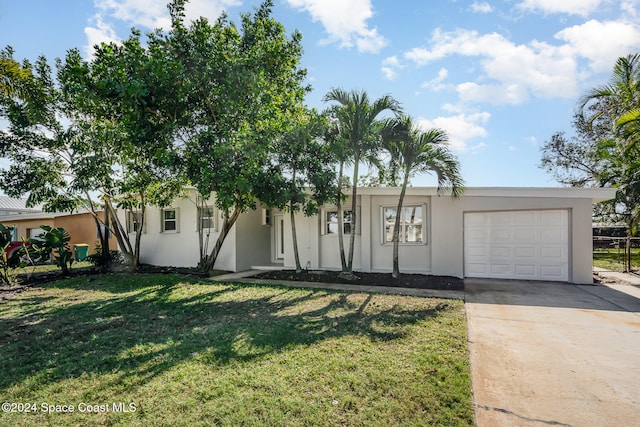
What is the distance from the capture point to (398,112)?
10008 millimetres

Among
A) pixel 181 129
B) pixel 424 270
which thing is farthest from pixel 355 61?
pixel 424 270

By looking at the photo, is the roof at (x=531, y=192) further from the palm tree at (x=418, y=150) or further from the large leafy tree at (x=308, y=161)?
the large leafy tree at (x=308, y=161)

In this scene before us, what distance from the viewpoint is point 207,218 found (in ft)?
44.9

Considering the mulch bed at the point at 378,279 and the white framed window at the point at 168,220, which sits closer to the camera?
the mulch bed at the point at 378,279

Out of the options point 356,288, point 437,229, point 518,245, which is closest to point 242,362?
point 356,288

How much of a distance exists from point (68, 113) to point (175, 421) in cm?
1376

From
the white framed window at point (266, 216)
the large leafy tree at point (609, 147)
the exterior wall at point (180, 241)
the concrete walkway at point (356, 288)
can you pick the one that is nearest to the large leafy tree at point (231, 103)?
the concrete walkway at point (356, 288)

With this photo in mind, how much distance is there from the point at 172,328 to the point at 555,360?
5.79 meters

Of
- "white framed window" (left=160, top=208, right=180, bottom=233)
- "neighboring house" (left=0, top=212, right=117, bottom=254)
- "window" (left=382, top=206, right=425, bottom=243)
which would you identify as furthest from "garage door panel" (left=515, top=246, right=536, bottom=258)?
"neighboring house" (left=0, top=212, right=117, bottom=254)

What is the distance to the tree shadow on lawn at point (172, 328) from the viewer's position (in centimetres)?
441

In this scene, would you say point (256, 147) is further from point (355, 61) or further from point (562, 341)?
point (562, 341)

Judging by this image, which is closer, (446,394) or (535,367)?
(446,394)

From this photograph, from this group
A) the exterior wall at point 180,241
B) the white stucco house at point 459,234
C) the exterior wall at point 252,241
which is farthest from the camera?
the exterior wall at point 180,241

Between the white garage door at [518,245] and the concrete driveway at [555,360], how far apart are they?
2.36m
